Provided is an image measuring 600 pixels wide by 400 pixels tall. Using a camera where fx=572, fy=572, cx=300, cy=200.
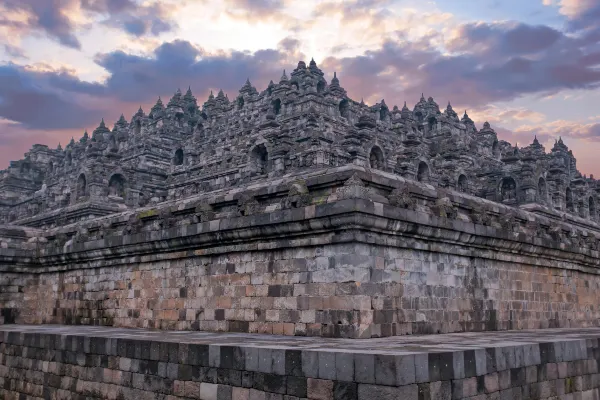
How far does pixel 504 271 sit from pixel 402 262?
4890 mm

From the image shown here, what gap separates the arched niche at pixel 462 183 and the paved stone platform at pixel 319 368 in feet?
98.5

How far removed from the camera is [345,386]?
7.38 meters

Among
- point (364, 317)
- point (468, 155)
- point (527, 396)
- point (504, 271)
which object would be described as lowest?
point (527, 396)

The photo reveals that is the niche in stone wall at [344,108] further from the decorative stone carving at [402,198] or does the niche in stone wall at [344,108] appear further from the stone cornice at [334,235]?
the decorative stone carving at [402,198]

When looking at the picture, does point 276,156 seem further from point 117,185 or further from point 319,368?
point 319,368

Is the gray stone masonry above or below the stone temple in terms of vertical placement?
above

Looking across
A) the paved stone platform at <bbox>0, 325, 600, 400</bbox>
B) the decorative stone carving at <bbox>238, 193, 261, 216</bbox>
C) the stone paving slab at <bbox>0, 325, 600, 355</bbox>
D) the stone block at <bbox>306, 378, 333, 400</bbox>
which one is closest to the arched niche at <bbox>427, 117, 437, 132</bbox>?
the decorative stone carving at <bbox>238, 193, 261, 216</bbox>

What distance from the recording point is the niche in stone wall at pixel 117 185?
38.3 m

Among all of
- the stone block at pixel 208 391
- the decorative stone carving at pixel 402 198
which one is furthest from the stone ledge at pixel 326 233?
the stone block at pixel 208 391

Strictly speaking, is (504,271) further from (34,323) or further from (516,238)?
(34,323)

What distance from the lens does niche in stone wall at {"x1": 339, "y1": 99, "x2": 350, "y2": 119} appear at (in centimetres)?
3803

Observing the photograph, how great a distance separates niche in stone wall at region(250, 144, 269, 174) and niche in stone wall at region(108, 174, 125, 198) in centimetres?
1156

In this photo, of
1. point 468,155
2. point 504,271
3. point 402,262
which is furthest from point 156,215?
point 468,155

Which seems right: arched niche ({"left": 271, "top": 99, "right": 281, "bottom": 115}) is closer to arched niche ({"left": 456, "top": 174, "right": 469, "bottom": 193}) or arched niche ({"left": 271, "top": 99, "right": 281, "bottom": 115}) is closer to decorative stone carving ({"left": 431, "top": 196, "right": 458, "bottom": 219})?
arched niche ({"left": 456, "top": 174, "right": 469, "bottom": 193})
